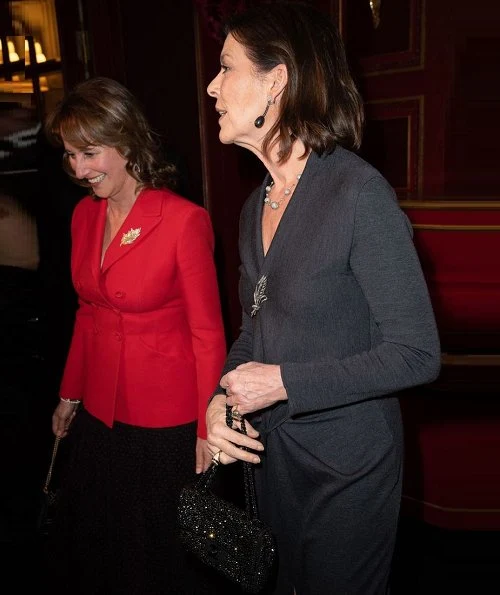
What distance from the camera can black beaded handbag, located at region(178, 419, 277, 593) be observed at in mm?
1243

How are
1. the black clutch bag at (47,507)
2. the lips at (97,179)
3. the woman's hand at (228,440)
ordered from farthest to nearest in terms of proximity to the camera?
the black clutch bag at (47,507), the lips at (97,179), the woman's hand at (228,440)

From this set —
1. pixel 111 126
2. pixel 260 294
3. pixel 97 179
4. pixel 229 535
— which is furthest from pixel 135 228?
pixel 229 535

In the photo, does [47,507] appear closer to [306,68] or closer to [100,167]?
[100,167]

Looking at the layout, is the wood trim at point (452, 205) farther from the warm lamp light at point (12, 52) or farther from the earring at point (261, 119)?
the warm lamp light at point (12, 52)

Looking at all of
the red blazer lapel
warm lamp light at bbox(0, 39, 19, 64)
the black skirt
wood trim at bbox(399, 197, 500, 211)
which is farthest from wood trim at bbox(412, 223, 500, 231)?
warm lamp light at bbox(0, 39, 19, 64)

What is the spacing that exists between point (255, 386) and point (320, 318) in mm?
181

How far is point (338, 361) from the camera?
1.16 m

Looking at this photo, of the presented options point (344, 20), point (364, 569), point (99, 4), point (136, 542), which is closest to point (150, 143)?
point (136, 542)

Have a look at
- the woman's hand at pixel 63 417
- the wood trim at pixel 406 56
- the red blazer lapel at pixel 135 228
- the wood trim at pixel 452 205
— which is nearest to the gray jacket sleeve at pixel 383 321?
the red blazer lapel at pixel 135 228

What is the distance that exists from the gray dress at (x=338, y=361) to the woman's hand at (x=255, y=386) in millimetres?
26

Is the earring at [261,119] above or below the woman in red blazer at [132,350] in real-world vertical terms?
above

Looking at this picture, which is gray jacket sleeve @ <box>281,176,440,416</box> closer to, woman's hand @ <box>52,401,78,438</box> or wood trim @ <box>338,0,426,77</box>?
woman's hand @ <box>52,401,78,438</box>

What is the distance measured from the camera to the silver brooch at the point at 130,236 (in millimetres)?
1871

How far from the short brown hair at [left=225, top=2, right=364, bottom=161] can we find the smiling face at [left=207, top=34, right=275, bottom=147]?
2cm
